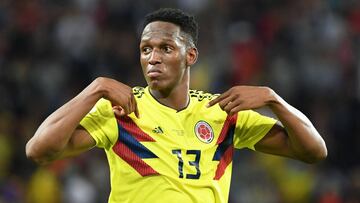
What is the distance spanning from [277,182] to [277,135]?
18.1ft

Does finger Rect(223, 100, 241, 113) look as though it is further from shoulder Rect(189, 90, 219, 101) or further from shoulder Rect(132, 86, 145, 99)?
shoulder Rect(132, 86, 145, 99)

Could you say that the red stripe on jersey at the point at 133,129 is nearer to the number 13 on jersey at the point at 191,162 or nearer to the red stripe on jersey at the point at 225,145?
the number 13 on jersey at the point at 191,162

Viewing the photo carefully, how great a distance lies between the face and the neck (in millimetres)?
43

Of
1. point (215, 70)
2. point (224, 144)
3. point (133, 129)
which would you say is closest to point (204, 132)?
point (224, 144)

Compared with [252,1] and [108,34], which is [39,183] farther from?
[252,1]

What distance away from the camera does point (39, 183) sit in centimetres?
1073

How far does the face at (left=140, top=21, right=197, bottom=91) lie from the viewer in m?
5.17

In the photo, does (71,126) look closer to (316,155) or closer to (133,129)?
(133,129)

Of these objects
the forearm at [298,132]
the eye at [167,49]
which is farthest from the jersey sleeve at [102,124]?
the forearm at [298,132]

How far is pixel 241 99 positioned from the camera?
5148mm

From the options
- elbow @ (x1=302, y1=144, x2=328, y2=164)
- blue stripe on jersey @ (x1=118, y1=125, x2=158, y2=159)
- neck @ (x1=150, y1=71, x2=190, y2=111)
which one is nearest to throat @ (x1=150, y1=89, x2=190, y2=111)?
neck @ (x1=150, y1=71, x2=190, y2=111)

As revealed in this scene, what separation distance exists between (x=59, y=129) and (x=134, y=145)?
1.56ft

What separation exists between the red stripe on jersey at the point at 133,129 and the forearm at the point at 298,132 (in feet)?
2.46

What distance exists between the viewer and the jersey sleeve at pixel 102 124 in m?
5.02
